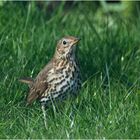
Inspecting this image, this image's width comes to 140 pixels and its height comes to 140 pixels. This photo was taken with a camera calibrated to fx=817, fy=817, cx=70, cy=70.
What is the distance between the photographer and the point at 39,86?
759 cm

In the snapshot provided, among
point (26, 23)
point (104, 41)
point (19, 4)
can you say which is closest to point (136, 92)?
point (104, 41)

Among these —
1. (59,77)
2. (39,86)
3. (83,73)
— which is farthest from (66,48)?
(83,73)

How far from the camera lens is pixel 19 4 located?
10.0 meters

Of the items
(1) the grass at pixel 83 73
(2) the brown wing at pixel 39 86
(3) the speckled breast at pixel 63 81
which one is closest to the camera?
(1) the grass at pixel 83 73

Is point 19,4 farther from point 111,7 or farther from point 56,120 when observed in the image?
point 56,120

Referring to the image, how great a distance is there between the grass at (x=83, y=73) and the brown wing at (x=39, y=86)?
0.08 metres

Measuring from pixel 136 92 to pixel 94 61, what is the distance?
1.27 meters

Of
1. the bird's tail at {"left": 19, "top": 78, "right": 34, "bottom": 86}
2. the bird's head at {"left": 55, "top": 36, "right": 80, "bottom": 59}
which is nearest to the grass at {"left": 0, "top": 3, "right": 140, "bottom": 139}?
the bird's tail at {"left": 19, "top": 78, "right": 34, "bottom": 86}

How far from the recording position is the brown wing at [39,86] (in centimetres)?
756

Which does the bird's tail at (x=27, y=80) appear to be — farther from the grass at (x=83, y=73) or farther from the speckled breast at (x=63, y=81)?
the speckled breast at (x=63, y=81)

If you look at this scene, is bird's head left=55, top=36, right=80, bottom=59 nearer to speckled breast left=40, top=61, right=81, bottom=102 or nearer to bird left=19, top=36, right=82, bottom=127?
bird left=19, top=36, right=82, bottom=127

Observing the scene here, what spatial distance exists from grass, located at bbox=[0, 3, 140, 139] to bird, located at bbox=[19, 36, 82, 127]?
92 millimetres

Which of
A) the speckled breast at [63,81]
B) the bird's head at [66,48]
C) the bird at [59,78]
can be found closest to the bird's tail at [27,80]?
the bird at [59,78]

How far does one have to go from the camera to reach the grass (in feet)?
21.7
